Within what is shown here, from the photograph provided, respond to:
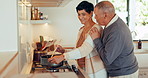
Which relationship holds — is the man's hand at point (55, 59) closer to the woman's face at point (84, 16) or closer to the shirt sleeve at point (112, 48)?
the shirt sleeve at point (112, 48)

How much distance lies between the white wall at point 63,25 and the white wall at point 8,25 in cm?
250

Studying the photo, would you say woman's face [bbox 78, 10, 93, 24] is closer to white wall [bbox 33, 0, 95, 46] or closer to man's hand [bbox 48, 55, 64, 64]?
man's hand [bbox 48, 55, 64, 64]

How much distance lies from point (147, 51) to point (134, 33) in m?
0.44

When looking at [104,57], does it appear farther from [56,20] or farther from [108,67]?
[56,20]

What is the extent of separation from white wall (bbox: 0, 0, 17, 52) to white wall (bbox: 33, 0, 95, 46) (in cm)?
250

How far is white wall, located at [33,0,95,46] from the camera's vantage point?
3951 millimetres

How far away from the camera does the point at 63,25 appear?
400 cm

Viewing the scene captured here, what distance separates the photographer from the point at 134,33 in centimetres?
411

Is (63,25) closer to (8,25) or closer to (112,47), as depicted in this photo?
(112,47)

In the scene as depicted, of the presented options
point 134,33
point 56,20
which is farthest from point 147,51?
point 56,20

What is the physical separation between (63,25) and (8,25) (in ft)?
8.49

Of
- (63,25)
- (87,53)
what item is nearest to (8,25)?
(87,53)

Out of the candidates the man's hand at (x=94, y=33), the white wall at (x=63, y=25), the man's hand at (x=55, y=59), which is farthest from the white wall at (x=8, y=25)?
the white wall at (x=63, y=25)

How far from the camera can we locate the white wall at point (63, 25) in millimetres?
3951
